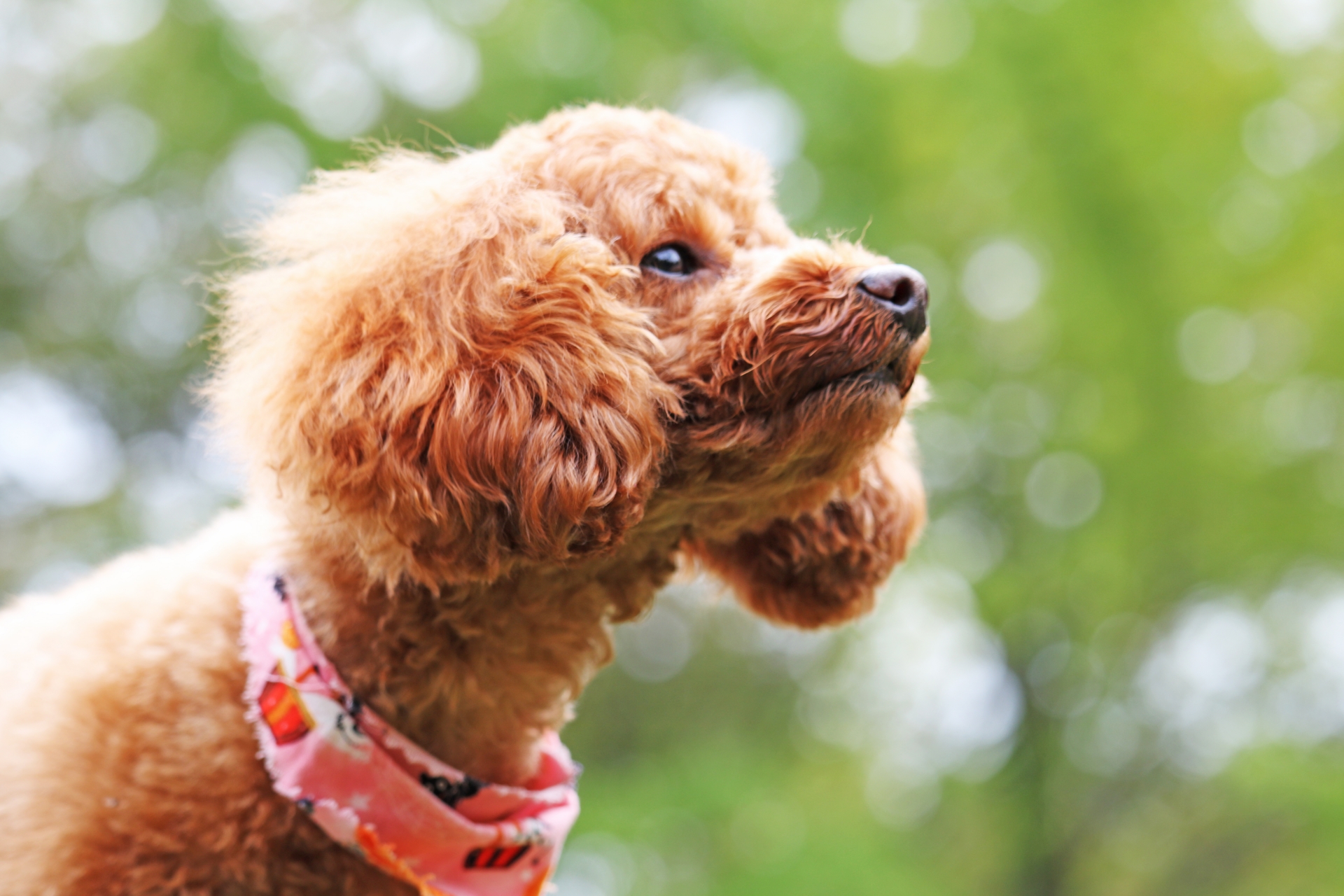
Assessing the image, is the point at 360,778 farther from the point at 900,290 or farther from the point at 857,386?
the point at 900,290

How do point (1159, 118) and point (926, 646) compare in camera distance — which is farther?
point (926, 646)

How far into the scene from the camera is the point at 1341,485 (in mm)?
5320

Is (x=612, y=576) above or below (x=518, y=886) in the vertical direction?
above

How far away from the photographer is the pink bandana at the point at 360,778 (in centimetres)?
132

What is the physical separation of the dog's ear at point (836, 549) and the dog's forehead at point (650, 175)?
0.43 metres

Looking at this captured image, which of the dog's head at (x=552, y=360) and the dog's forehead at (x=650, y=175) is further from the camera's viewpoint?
the dog's forehead at (x=650, y=175)

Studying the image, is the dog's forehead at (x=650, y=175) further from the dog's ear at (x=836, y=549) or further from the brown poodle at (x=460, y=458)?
the dog's ear at (x=836, y=549)

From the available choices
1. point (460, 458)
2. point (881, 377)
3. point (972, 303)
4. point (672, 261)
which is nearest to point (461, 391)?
point (460, 458)

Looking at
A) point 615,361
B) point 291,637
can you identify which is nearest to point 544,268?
point 615,361

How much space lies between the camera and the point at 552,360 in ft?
3.92

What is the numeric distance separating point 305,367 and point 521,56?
3.77 meters

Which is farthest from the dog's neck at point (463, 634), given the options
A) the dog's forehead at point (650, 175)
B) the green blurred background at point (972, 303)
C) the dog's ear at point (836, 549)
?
the green blurred background at point (972, 303)

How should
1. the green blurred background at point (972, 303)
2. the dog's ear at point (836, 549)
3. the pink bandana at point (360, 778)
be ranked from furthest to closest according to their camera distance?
the green blurred background at point (972, 303)
the dog's ear at point (836, 549)
the pink bandana at point (360, 778)

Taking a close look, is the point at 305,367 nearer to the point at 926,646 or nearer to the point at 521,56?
the point at 521,56
